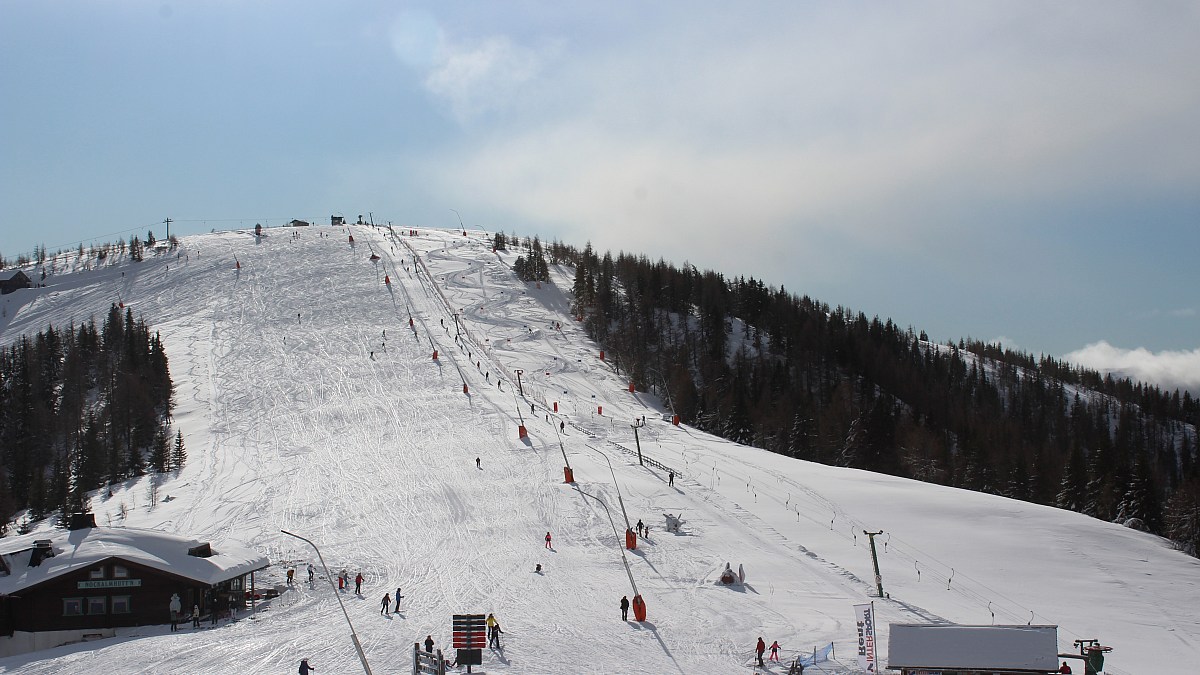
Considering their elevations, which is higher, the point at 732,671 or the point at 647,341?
the point at 647,341

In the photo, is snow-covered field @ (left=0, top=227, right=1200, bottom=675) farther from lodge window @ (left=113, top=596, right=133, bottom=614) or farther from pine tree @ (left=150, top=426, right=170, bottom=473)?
lodge window @ (left=113, top=596, right=133, bottom=614)

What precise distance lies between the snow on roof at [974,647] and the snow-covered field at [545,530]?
3.04m

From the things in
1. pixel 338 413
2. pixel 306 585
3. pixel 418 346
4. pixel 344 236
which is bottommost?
pixel 306 585

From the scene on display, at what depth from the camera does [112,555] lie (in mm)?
30938

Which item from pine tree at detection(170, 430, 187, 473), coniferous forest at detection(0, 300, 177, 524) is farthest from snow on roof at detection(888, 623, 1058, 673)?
pine tree at detection(170, 430, 187, 473)

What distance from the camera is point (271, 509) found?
43938 mm

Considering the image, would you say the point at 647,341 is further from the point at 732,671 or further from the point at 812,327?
the point at 732,671

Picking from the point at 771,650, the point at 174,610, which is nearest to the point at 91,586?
the point at 174,610

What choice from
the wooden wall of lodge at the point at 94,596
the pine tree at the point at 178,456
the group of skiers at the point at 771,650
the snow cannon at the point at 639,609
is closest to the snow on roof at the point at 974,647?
the group of skiers at the point at 771,650

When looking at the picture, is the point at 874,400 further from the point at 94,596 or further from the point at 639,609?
the point at 94,596

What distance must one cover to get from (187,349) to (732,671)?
68.9m

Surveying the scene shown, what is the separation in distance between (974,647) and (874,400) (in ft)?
254

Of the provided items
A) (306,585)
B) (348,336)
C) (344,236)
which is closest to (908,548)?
(306,585)

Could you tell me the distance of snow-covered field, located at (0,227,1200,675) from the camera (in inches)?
1040
